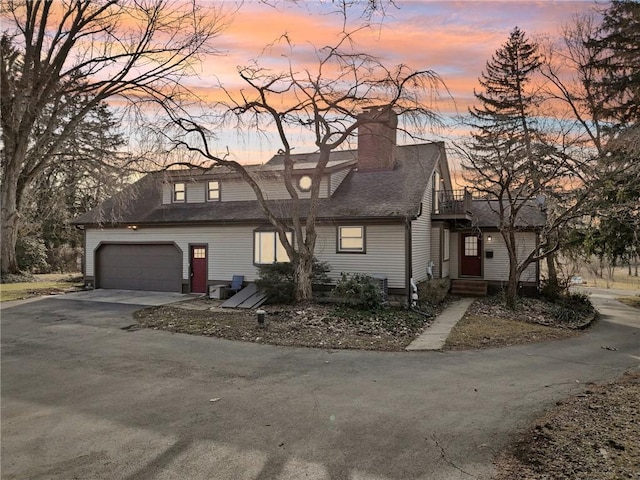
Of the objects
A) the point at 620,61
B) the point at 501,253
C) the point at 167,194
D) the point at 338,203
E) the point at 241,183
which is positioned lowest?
the point at 501,253

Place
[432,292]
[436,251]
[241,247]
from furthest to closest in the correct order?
[436,251]
[241,247]
[432,292]

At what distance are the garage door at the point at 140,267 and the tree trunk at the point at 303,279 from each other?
274 inches

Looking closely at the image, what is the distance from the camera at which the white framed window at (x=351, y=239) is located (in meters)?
16.4

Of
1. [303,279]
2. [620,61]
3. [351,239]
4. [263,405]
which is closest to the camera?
[263,405]

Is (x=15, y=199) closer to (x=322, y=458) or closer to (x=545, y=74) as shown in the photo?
(x=322, y=458)

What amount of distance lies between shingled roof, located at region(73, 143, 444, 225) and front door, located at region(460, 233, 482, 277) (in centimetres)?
435

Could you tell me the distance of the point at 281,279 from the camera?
51.2ft

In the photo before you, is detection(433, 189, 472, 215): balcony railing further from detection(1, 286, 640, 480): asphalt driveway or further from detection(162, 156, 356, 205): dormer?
detection(1, 286, 640, 480): asphalt driveway

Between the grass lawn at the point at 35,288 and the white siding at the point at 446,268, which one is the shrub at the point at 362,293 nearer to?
the white siding at the point at 446,268

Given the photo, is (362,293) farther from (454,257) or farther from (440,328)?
(454,257)

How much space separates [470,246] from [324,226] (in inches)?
341

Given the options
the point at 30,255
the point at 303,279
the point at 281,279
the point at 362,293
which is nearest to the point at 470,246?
the point at 362,293

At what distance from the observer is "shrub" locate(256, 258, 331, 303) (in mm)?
15328

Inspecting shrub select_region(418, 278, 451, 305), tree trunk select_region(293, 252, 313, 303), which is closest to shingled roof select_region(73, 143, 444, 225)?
tree trunk select_region(293, 252, 313, 303)
